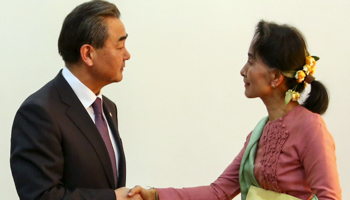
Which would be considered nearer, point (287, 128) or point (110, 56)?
point (287, 128)

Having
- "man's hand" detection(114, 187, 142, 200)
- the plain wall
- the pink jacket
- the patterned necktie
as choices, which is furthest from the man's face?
the plain wall

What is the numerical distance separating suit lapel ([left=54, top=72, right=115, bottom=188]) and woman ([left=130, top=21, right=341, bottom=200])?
0.82 feet

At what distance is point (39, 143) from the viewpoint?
5.41ft

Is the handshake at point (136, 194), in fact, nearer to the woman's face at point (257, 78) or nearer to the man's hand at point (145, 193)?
the man's hand at point (145, 193)

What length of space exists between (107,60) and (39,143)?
1.57 feet

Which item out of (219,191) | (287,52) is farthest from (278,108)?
(219,191)

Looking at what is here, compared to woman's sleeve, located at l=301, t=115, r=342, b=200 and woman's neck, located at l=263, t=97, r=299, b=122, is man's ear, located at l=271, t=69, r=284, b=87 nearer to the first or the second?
woman's neck, located at l=263, t=97, r=299, b=122

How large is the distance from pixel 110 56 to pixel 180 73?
1195 mm

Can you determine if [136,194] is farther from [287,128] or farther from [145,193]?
[287,128]

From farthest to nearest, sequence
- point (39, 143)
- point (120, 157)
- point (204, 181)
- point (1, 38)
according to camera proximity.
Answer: point (204, 181)
point (1, 38)
point (120, 157)
point (39, 143)

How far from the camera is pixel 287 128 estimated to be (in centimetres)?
183

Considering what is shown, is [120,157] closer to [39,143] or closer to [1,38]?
[39,143]

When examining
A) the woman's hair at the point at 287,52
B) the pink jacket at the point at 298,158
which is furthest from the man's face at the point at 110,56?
the pink jacket at the point at 298,158

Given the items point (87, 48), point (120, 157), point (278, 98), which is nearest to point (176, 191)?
point (120, 157)
